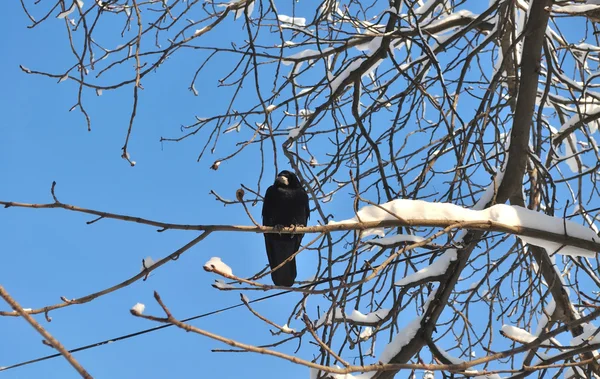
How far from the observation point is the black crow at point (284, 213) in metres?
4.43

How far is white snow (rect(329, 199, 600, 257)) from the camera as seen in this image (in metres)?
2.14

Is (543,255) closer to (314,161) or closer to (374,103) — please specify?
(374,103)

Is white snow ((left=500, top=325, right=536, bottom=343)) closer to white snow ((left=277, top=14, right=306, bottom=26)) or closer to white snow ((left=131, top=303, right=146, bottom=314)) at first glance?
white snow ((left=131, top=303, right=146, bottom=314))

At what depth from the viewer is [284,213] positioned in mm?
4441

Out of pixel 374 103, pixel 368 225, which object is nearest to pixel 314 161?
pixel 374 103

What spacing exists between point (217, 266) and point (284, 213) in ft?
9.01

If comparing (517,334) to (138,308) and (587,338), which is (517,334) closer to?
(587,338)

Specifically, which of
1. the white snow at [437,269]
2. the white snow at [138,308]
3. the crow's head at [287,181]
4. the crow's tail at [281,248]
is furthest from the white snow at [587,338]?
the crow's head at [287,181]

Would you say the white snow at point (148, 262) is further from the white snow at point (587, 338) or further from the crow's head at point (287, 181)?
the crow's head at point (287, 181)

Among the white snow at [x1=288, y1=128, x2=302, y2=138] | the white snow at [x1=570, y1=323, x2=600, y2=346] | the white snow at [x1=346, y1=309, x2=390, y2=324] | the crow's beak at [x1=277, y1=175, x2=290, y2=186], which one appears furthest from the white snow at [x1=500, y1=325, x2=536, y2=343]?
the crow's beak at [x1=277, y1=175, x2=290, y2=186]

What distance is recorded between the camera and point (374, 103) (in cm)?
358

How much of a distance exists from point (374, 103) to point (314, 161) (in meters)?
1.01

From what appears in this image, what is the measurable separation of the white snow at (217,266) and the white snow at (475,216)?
51cm

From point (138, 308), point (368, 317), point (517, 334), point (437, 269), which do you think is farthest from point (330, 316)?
point (138, 308)
